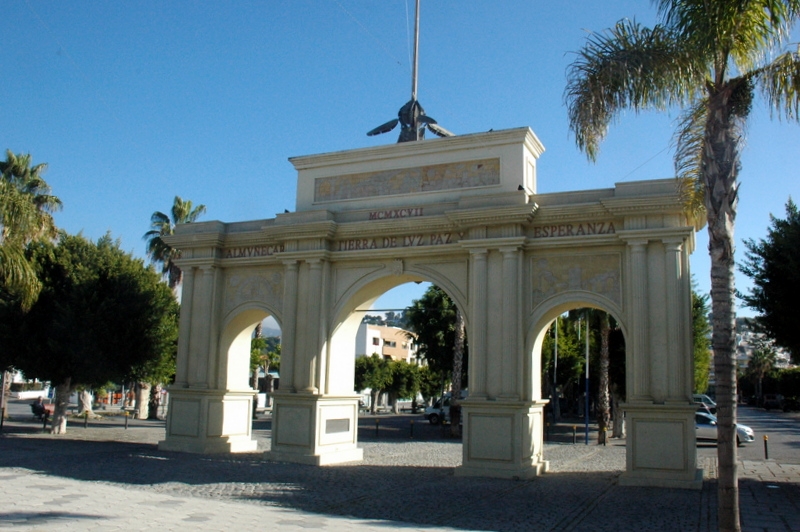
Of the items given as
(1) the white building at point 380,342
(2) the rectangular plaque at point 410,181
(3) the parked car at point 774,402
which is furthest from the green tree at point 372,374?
(3) the parked car at point 774,402

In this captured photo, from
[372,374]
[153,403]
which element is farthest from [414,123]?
[372,374]

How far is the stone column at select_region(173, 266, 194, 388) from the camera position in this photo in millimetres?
20812

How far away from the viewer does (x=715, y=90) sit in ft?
31.2

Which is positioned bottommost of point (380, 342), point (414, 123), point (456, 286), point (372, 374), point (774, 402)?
point (774, 402)

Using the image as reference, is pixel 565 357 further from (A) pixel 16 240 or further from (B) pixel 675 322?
(A) pixel 16 240

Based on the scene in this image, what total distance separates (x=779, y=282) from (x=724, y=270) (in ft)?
27.7

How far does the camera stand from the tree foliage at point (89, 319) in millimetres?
23406

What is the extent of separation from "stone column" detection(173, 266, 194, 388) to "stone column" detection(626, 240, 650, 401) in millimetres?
12458

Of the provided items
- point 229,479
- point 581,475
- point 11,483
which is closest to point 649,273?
point 581,475

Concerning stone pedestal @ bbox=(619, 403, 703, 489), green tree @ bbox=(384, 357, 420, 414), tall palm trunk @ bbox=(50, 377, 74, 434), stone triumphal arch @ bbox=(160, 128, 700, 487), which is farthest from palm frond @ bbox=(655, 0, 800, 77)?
green tree @ bbox=(384, 357, 420, 414)

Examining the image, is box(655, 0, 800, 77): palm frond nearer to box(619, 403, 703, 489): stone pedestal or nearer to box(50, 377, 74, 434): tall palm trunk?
box(619, 403, 703, 489): stone pedestal

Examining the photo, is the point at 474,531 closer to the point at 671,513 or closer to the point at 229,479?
the point at 671,513

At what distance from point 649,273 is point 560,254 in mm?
2128

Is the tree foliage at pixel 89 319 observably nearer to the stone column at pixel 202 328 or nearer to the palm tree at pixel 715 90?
the stone column at pixel 202 328
